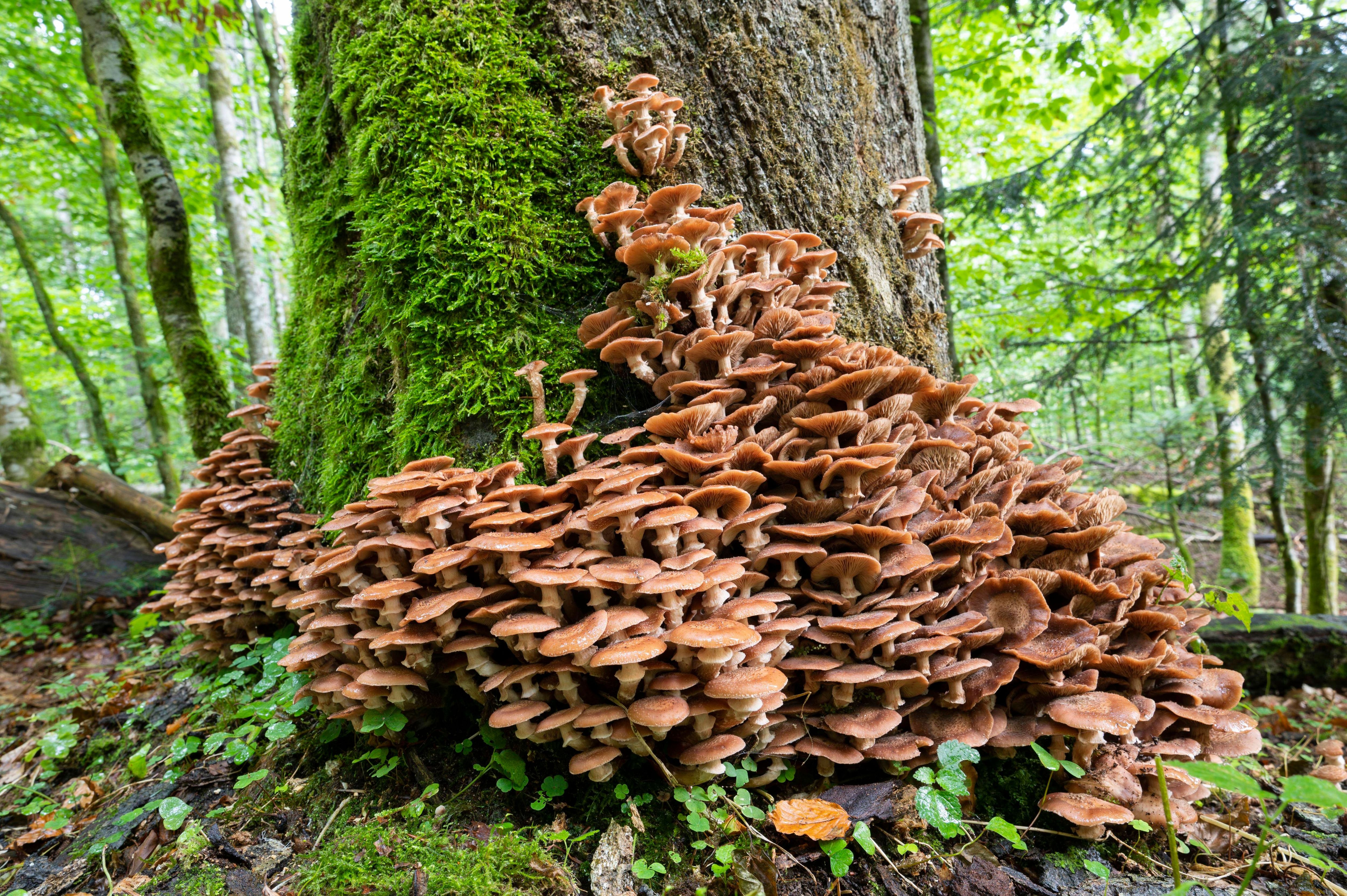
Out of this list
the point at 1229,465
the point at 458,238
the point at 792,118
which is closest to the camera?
the point at 458,238

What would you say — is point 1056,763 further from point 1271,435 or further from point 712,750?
point 1271,435

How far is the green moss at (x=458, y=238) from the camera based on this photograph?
3264 millimetres

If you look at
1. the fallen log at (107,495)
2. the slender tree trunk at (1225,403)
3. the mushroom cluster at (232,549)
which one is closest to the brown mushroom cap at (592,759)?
the mushroom cluster at (232,549)

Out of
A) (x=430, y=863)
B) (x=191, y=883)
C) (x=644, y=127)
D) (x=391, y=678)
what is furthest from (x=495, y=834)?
(x=644, y=127)

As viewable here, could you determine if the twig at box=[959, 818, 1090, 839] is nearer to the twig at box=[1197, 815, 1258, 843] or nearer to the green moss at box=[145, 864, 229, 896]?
the twig at box=[1197, 815, 1258, 843]

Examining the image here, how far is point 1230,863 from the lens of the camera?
8.80 feet

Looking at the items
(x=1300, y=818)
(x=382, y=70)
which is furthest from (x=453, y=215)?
(x=1300, y=818)

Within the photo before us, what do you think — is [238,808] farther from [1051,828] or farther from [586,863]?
[1051,828]

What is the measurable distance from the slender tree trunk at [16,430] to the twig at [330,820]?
30.3 ft

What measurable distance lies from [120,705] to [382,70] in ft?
15.3

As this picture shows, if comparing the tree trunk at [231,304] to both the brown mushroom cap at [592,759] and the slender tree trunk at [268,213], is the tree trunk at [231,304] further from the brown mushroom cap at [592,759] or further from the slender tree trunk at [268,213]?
the brown mushroom cap at [592,759]

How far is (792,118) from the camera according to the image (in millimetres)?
4086

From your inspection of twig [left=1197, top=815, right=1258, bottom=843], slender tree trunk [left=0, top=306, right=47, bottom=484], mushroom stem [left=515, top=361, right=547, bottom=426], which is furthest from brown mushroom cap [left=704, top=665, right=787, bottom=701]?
slender tree trunk [left=0, top=306, right=47, bottom=484]

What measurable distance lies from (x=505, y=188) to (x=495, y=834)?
3.04 metres
